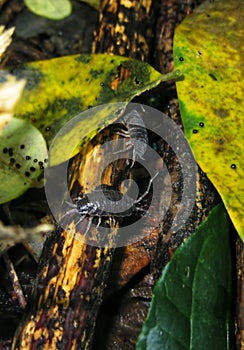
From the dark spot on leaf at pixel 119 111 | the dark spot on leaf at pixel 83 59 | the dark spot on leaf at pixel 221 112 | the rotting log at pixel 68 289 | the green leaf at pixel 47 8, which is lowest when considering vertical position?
the rotting log at pixel 68 289

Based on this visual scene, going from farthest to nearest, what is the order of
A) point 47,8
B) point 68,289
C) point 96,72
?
point 47,8 < point 96,72 < point 68,289

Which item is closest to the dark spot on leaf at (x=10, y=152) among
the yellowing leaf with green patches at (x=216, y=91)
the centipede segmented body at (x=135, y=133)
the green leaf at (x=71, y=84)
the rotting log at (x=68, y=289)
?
the green leaf at (x=71, y=84)

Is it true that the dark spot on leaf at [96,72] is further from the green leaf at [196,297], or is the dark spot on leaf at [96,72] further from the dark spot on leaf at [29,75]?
the green leaf at [196,297]

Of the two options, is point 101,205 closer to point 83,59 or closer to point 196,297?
point 196,297

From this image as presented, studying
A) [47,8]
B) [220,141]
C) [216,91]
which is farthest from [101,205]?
[47,8]

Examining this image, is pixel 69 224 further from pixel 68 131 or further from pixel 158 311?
pixel 158 311

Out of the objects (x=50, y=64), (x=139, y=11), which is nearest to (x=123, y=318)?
(x=50, y=64)
